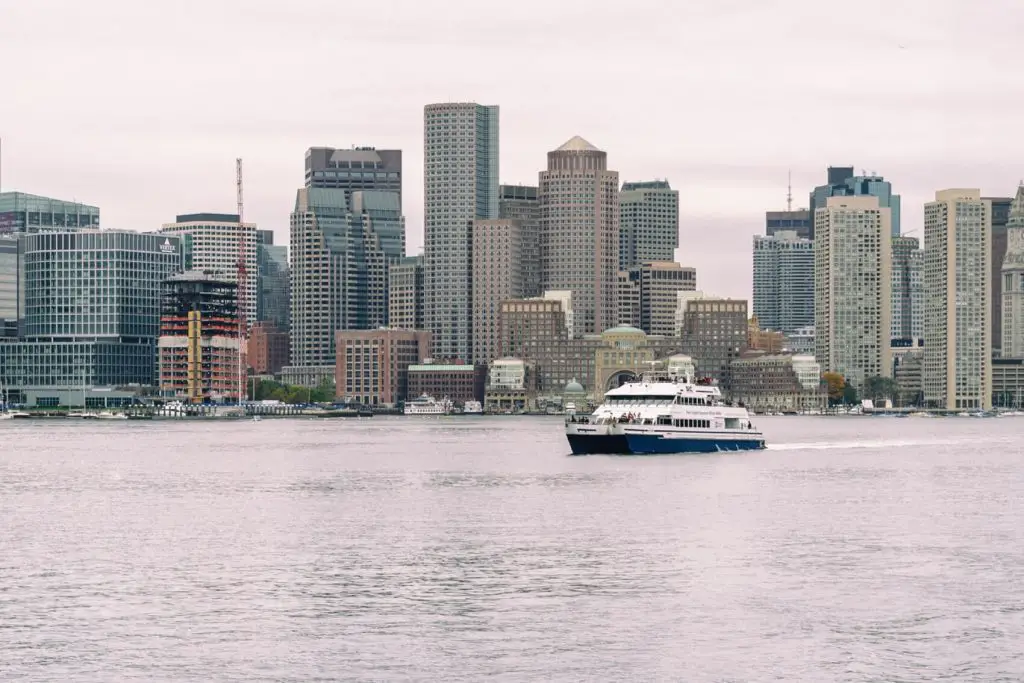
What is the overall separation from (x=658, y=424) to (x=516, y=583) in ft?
316

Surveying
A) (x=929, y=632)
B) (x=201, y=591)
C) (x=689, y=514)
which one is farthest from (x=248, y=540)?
(x=929, y=632)

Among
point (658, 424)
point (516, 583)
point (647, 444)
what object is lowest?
point (516, 583)

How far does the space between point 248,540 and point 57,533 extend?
1242 cm

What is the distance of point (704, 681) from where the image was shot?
5938 cm

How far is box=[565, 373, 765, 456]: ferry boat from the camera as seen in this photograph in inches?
6895

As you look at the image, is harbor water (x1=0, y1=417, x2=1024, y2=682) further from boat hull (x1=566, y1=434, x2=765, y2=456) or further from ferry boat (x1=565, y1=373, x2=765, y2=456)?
boat hull (x1=566, y1=434, x2=765, y2=456)

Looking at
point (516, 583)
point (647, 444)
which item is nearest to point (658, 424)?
point (647, 444)

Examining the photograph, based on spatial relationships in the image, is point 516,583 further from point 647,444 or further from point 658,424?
point 647,444

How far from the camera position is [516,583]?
79.4 m

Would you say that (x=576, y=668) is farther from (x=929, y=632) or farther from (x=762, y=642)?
(x=929, y=632)

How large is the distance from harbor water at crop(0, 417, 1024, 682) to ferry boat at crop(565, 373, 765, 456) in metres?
36.4

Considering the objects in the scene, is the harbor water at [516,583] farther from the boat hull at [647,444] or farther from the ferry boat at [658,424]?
the boat hull at [647,444]

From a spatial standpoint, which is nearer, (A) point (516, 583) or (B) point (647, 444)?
(A) point (516, 583)

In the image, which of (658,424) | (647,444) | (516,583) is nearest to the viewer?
(516,583)
